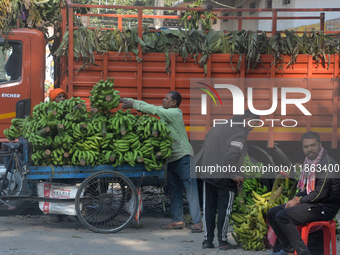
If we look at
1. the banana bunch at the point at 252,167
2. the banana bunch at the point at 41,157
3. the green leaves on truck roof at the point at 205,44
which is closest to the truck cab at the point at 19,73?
the green leaves on truck roof at the point at 205,44

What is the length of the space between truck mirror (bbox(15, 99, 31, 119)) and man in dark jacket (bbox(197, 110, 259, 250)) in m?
3.08

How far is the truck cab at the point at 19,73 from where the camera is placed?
20.9 feet

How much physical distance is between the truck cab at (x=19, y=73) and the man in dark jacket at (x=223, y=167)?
3.11 meters

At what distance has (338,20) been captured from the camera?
1233 centimetres

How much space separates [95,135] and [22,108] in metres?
1.76

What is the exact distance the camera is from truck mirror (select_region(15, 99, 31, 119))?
643 cm

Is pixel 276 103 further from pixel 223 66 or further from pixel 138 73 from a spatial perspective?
pixel 138 73

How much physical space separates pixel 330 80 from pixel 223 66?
163 cm

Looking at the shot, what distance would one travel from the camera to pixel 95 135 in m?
5.36

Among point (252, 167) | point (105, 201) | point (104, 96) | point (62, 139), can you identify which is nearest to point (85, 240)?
point (105, 201)

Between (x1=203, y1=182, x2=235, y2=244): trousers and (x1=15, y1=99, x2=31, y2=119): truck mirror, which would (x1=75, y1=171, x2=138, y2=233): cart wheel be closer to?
(x1=203, y1=182, x2=235, y2=244): trousers

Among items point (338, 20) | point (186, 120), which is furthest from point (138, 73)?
point (338, 20)

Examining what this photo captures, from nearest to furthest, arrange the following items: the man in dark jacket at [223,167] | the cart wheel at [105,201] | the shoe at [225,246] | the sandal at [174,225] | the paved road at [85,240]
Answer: the man in dark jacket at [223,167] < the paved road at [85,240] < the shoe at [225,246] < the cart wheel at [105,201] < the sandal at [174,225]

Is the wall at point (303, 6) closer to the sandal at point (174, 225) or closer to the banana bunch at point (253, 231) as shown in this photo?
the sandal at point (174, 225)
